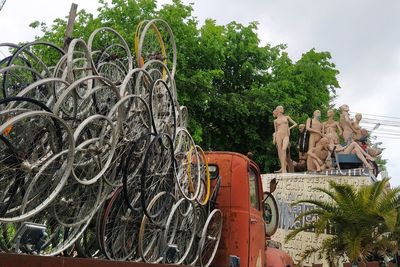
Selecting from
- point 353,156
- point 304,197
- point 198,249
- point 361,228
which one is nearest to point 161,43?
point 198,249

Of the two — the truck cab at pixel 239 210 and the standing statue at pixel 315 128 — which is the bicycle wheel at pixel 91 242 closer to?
the truck cab at pixel 239 210

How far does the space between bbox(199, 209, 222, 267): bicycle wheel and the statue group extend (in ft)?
45.5

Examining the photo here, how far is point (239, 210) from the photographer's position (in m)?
6.76

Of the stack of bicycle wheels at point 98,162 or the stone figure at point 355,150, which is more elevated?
the stone figure at point 355,150

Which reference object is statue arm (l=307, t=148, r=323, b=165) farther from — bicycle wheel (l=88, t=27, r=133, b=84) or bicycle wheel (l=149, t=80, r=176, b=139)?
bicycle wheel (l=149, t=80, r=176, b=139)

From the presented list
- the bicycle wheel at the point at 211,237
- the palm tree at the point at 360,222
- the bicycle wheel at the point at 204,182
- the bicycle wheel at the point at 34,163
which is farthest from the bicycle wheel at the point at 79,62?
the palm tree at the point at 360,222

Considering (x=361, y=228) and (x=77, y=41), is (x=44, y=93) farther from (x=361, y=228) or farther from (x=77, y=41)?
(x=361, y=228)

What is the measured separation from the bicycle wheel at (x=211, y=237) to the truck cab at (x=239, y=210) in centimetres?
28

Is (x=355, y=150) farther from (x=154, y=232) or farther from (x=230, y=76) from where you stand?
(x=154, y=232)

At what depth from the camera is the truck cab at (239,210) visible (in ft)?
21.8

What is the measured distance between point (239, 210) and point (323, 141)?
576 inches

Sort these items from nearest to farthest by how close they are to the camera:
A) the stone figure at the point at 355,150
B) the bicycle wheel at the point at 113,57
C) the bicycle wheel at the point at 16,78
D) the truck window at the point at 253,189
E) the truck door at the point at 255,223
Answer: the bicycle wheel at the point at 16,78 → the bicycle wheel at the point at 113,57 → the truck door at the point at 255,223 → the truck window at the point at 253,189 → the stone figure at the point at 355,150

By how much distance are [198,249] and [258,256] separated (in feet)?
3.82

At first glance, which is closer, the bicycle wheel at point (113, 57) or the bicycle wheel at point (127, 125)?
the bicycle wheel at point (127, 125)
